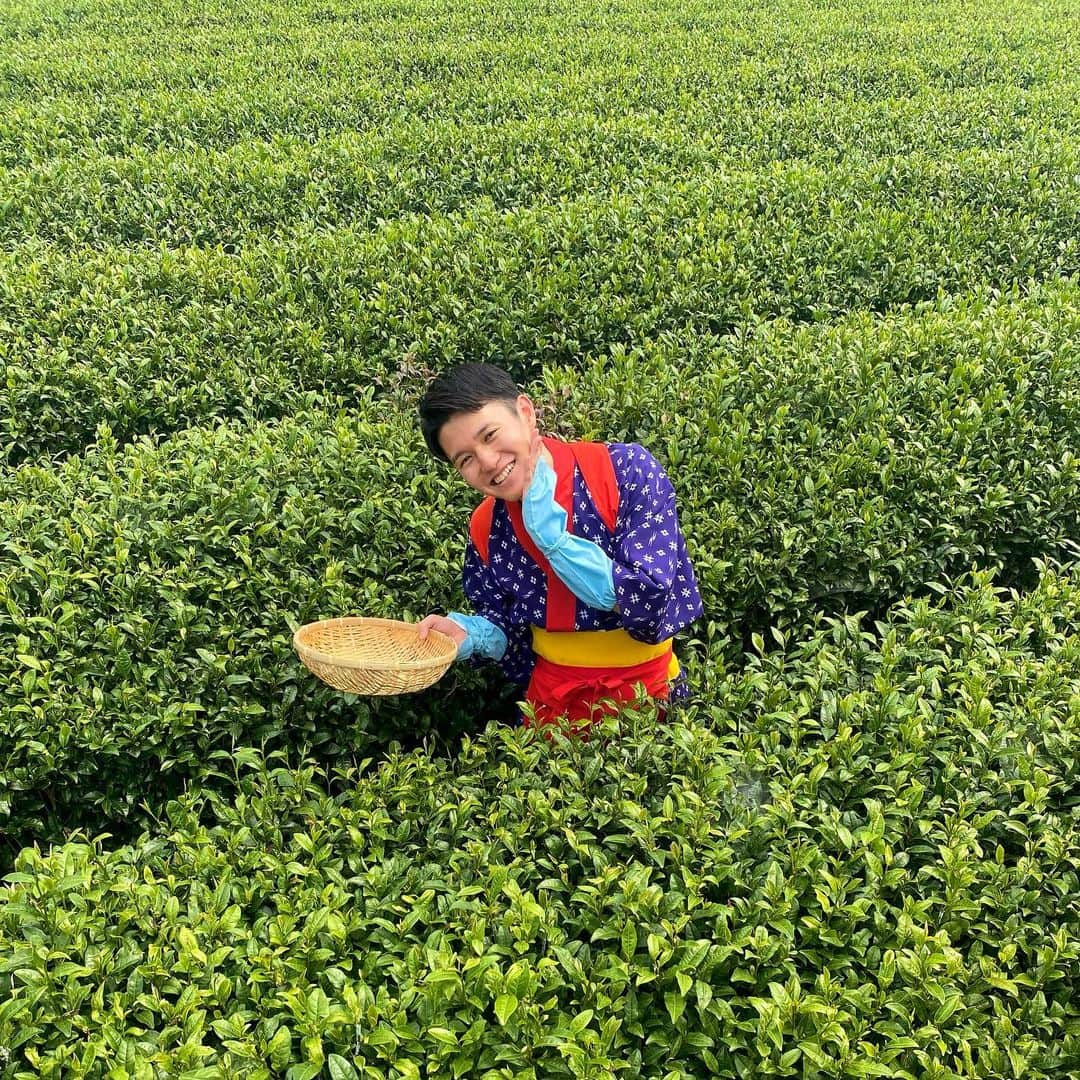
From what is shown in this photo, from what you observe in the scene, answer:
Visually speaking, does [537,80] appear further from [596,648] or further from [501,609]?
[596,648]

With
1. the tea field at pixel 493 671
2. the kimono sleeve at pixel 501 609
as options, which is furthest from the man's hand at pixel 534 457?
the tea field at pixel 493 671

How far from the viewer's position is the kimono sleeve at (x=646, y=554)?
96.7 inches

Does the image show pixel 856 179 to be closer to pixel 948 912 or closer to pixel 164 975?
pixel 948 912

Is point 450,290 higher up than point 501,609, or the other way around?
point 450,290

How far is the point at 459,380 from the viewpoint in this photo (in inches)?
94.0

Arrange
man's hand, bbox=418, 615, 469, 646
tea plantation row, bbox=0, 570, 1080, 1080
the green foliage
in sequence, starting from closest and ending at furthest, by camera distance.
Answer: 1. tea plantation row, bbox=0, 570, 1080, 1080
2. man's hand, bbox=418, 615, 469, 646
3. the green foliage

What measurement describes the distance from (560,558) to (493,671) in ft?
3.40

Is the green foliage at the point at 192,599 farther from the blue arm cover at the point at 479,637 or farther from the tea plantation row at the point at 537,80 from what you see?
the tea plantation row at the point at 537,80

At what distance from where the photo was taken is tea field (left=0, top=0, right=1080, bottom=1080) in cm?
201

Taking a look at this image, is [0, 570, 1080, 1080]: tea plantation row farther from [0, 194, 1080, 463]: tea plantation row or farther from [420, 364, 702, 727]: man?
[0, 194, 1080, 463]: tea plantation row

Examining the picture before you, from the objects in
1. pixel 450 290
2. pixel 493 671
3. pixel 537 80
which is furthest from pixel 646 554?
pixel 537 80

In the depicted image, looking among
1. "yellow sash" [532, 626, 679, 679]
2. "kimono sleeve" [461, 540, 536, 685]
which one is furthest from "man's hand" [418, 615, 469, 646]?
"yellow sash" [532, 626, 679, 679]

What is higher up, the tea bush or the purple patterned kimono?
the tea bush

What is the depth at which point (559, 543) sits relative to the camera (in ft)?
7.86
